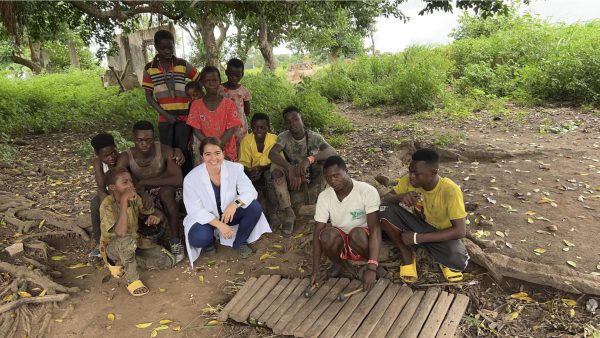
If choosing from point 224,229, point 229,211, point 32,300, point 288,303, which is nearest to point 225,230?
point 224,229

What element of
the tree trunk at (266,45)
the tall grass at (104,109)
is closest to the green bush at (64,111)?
the tall grass at (104,109)

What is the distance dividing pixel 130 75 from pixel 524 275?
1210cm

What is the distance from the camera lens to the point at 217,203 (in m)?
3.72

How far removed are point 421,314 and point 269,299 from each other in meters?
1.11

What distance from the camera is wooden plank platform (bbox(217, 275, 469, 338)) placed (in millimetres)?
2676

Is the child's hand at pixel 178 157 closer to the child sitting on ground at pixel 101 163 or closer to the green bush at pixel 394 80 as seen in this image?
the child sitting on ground at pixel 101 163

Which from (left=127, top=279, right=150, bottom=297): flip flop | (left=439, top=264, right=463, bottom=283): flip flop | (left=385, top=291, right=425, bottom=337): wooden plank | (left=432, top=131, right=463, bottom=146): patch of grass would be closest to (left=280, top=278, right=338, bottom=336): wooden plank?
(left=385, top=291, right=425, bottom=337): wooden plank

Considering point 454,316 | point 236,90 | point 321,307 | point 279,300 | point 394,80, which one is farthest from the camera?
point 394,80

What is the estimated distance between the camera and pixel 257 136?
4230 mm

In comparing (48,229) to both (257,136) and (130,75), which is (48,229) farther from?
(130,75)

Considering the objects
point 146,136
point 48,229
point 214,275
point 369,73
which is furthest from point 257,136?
point 369,73

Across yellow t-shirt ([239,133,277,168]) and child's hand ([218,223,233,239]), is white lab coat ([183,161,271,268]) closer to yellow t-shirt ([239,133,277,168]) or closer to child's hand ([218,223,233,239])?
child's hand ([218,223,233,239])

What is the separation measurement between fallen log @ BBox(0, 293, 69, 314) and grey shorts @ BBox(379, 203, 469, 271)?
262cm

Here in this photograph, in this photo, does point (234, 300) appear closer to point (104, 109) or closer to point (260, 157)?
point (260, 157)
